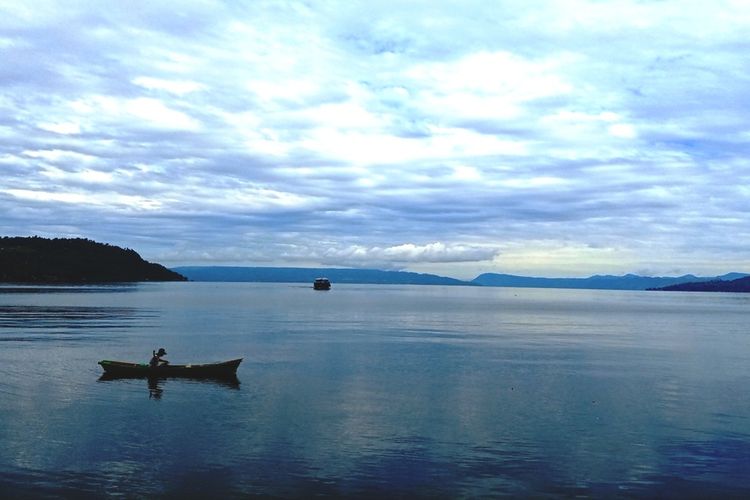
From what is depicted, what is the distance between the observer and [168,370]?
53438 mm

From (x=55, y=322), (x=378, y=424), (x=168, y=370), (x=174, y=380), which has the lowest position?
(x=378, y=424)

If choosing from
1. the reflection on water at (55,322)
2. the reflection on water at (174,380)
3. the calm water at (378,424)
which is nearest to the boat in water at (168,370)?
the reflection on water at (174,380)

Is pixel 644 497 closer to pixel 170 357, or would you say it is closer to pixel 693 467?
pixel 693 467

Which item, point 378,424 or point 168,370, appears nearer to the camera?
point 378,424

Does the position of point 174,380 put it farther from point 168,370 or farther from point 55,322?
point 55,322

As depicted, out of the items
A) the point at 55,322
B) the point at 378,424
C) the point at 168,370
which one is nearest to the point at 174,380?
the point at 168,370

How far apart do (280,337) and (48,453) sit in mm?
59752

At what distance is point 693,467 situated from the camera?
31125mm

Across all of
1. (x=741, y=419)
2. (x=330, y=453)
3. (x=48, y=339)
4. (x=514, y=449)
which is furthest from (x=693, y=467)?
(x=48, y=339)

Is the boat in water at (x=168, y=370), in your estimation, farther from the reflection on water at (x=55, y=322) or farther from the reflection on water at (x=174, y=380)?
the reflection on water at (x=55, y=322)

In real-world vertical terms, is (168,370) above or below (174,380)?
above

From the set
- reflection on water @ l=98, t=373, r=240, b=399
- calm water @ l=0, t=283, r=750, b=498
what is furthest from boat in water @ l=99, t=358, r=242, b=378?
calm water @ l=0, t=283, r=750, b=498

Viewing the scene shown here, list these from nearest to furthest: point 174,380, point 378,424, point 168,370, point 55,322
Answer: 1. point 378,424
2. point 174,380
3. point 168,370
4. point 55,322

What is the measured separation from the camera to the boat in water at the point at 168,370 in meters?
53.4
